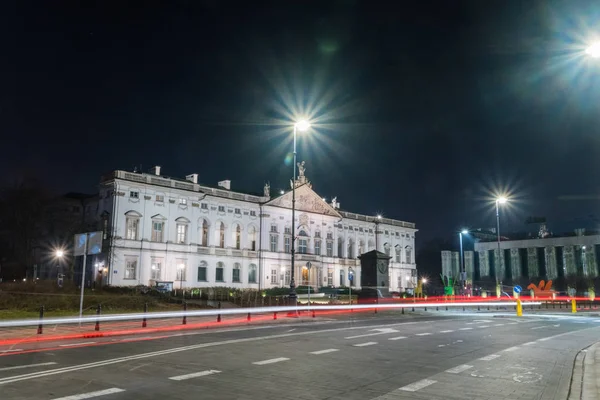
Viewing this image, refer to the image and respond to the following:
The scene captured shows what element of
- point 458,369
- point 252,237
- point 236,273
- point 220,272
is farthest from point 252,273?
point 458,369

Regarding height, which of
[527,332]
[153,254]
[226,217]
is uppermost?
[226,217]

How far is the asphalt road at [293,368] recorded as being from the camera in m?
8.56

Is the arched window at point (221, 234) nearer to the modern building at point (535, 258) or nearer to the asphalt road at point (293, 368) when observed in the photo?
the asphalt road at point (293, 368)

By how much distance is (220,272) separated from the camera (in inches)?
2783

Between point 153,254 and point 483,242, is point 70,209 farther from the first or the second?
point 483,242

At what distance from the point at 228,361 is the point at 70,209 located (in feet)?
232

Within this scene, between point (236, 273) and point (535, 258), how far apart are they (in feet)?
266

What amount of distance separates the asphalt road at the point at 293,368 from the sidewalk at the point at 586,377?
0.23 m

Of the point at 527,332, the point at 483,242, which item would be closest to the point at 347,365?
the point at 527,332

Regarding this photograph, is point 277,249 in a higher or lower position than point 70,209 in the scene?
lower

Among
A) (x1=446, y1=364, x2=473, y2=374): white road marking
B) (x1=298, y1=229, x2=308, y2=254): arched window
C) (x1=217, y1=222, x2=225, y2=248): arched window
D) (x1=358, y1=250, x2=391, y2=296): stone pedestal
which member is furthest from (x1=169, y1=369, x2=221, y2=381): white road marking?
(x1=298, y1=229, x2=308, y2=254): arched window

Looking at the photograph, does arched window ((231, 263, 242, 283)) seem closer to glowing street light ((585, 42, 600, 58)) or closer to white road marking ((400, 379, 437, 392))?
white road marking ((400, 379, 437, 392))

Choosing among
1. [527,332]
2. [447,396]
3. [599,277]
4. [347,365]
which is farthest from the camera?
[599,277]

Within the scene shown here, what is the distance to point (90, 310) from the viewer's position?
99.5 feet
